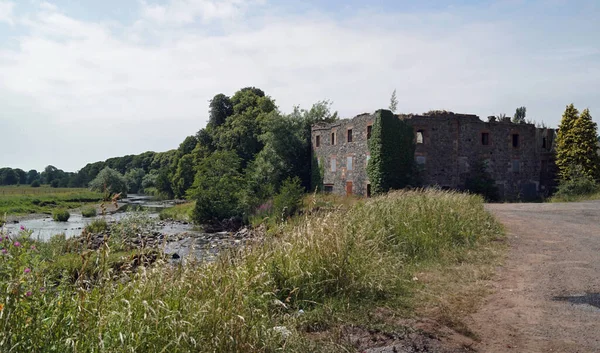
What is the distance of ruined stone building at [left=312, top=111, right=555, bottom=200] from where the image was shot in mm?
31094

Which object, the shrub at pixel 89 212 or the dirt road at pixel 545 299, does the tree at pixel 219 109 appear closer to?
the shrub at pixel 89 212

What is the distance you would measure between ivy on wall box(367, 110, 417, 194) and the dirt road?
57.0 feet

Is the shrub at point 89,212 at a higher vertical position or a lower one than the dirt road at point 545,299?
lower

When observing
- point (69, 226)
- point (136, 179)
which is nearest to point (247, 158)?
point (69, 226)

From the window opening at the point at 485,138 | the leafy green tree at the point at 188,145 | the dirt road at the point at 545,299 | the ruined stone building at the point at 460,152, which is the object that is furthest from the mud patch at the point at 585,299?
the leafy green tree at the point at 188,145

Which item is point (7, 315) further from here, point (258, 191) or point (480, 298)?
point (258, 191)

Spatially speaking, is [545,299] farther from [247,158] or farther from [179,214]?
[247,158]

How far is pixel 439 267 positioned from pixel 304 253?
10.4ft

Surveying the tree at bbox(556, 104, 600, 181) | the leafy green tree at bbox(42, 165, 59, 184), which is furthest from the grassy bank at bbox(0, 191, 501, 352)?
the leafy green tree at bbox(42, 165, 59, 184)

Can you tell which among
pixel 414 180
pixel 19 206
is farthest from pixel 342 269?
pixel 19 206

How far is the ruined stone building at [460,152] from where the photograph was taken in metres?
31.1

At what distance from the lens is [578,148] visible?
3139 cm

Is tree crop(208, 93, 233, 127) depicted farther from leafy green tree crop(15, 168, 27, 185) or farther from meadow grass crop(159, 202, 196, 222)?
leafy green tree crop(15, 168, 27, 185)

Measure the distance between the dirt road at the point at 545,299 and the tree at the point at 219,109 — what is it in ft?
164
